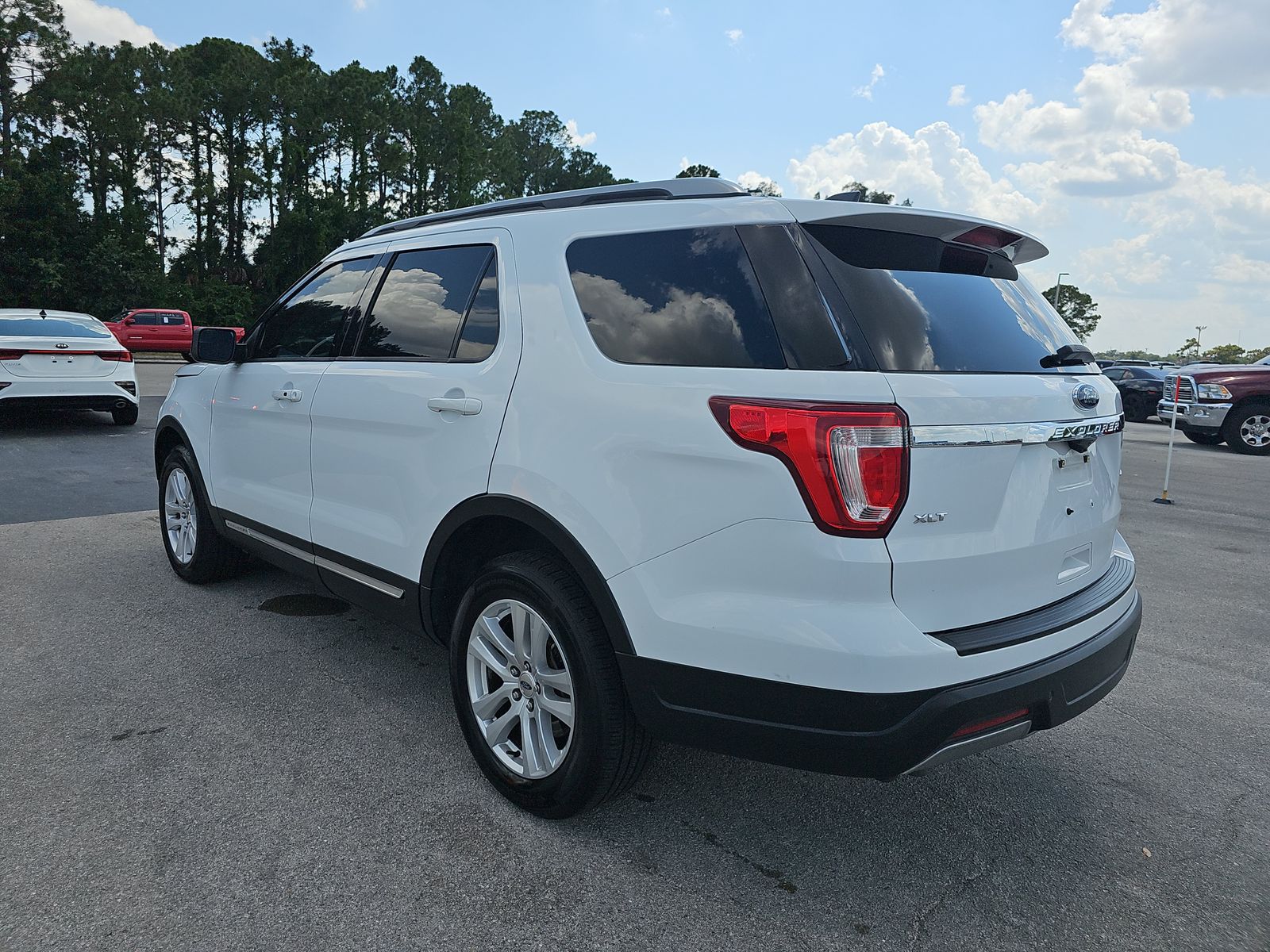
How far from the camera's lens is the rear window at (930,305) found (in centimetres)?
224

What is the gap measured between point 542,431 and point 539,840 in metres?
1.24

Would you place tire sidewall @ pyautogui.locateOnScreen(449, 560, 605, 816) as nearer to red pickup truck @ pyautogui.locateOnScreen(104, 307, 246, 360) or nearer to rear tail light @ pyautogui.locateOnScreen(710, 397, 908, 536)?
rear tail light @ pyautogui.locateOnScreen(710, 397, 908, 536)

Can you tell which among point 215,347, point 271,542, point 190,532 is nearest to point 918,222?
point 271,542

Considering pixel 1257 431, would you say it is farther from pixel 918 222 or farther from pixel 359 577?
pixel 359 577

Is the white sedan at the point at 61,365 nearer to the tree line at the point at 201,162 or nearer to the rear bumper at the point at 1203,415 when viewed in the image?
the rear bumper at the point at 1203,415

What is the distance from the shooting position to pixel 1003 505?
87.8 inches

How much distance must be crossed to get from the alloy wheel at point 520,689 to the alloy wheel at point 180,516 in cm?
286

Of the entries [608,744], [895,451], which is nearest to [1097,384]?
[895,451]

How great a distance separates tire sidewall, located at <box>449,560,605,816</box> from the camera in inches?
98.2

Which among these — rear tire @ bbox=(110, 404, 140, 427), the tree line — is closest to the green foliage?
the tree line

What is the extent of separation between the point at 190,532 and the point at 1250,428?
16520mm

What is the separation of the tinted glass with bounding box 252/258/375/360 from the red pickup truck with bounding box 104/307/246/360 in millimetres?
30736

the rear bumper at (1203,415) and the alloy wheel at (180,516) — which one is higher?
the rear bumper at (1203,415)

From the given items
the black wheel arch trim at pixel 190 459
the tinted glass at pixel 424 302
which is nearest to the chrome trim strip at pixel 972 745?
the tinted glass at pixel 424 302
